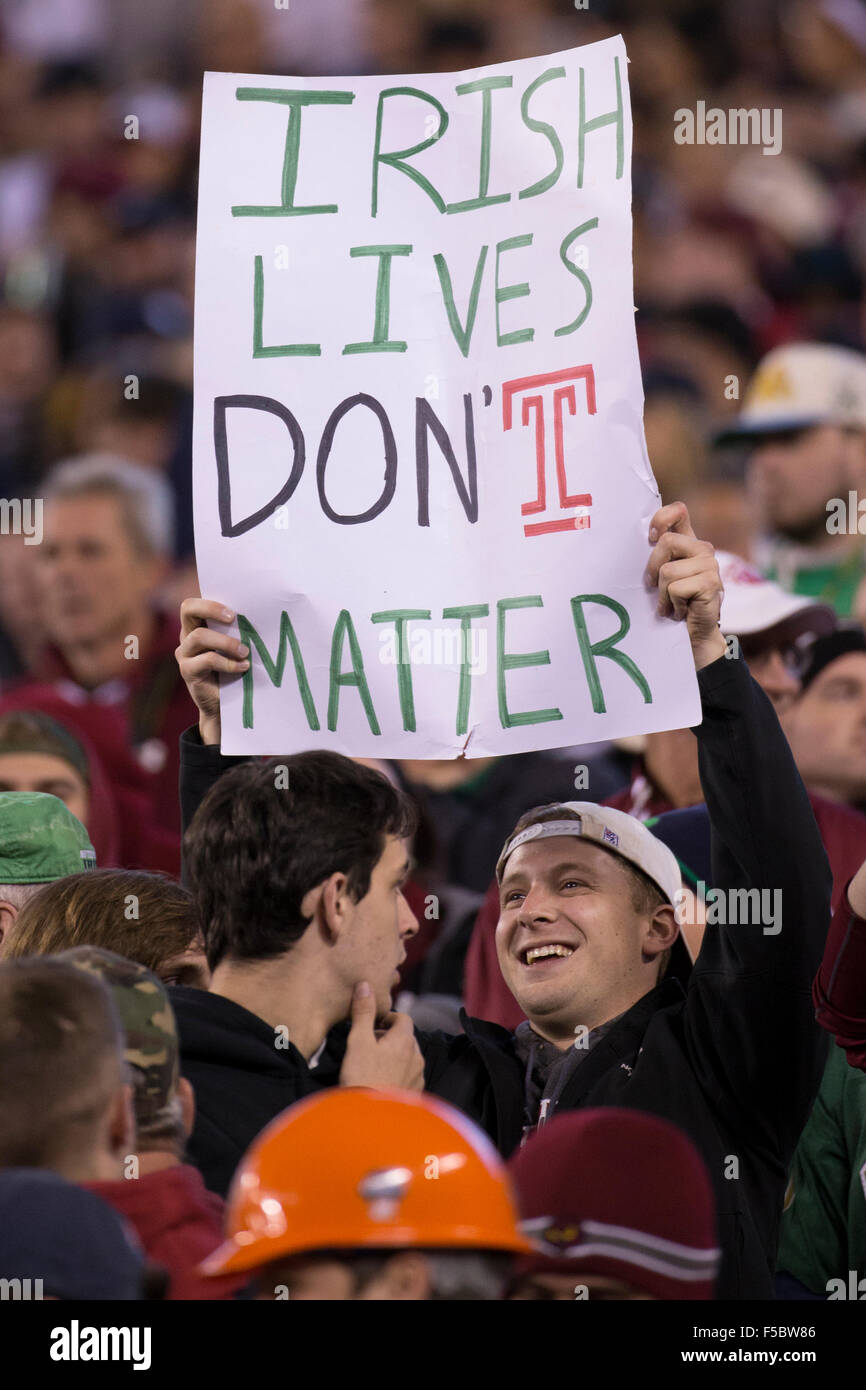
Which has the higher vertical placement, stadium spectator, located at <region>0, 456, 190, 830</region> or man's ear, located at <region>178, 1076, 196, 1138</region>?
stadium spectator, located at <region>0, 456, 190, 830</region>

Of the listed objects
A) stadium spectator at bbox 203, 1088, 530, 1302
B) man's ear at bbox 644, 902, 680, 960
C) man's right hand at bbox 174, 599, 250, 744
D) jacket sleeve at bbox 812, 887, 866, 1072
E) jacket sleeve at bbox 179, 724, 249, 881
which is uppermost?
man's right hand at bbox 174, 599, 250, 744

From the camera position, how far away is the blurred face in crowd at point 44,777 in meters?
4.44

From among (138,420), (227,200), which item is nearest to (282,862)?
(227,200)

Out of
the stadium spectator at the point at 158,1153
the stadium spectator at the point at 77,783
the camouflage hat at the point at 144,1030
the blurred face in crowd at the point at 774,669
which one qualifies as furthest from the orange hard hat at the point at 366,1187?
the blurred face in crowd at the point at 774,669

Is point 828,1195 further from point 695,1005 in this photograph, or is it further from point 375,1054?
point 375,1054

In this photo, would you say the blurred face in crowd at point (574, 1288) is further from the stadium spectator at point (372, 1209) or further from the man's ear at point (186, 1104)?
the man's ear at point (186, 1104)

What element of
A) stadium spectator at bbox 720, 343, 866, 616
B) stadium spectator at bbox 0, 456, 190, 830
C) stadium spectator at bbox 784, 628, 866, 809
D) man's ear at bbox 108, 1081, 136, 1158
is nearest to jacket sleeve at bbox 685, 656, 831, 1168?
man's ear at bbox 108, 1081, 136, 1158

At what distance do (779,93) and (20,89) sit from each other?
404 centimetres

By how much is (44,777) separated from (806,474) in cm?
259

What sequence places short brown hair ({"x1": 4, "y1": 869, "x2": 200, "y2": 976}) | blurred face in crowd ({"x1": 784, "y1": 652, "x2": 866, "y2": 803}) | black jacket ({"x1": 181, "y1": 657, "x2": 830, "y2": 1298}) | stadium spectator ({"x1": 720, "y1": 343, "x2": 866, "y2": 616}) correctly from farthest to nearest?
1. stadium spectator ({"x1": 720, "y1": 343, "x2": 866, "y2": 616})
2. blurred face in crowd ({"x1": 784, "y1": 652, "x2": 866, "y2": 803})
3. short brown hair ({"x1": 4, "y1": 869, "x2": 200, "y2": 976})
4. black jacket ({"x1": 181, "y1": 657, "x2": 830, "y2": 1298})

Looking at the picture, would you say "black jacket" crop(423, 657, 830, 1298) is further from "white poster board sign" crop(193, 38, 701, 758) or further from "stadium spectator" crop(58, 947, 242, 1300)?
"stadium spectator" crop(58, 947, 242, 1300)

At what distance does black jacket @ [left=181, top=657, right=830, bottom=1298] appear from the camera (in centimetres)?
285

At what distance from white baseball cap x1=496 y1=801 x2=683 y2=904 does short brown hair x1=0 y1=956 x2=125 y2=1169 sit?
107 centimetres

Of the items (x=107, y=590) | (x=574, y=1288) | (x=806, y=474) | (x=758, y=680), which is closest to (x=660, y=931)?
(x=574, y=1288)
